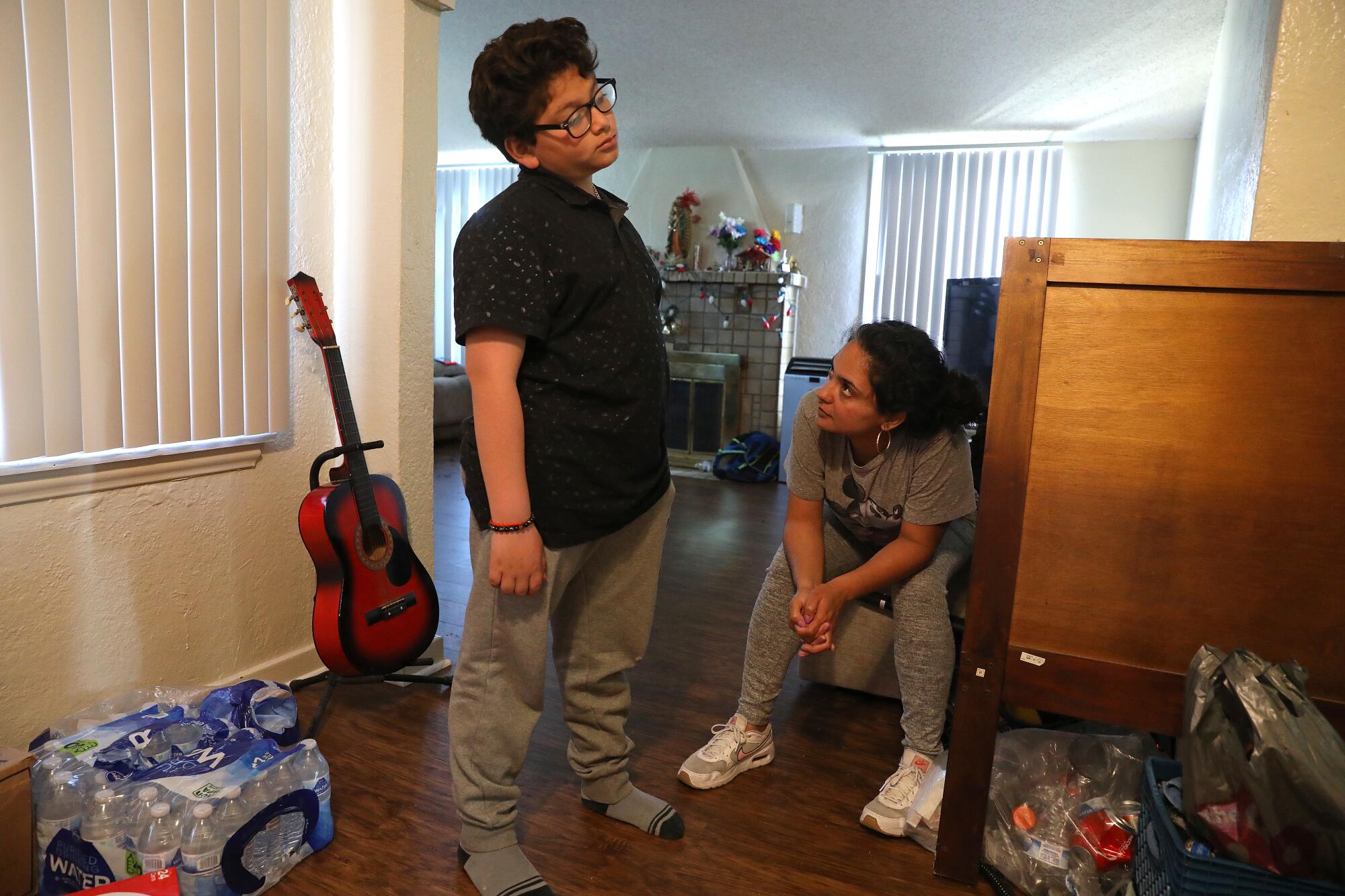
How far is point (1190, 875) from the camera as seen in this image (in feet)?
3.47

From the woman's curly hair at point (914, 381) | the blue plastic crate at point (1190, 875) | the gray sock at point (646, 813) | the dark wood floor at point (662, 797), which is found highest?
the woman's curly hair at point (914, 381)

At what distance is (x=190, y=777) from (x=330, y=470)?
71 centimetres

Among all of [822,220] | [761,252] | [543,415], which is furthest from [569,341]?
[822,220]

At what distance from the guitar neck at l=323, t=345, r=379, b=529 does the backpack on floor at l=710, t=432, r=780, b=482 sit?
12.5ft

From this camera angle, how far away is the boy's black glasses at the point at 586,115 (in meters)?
1.17

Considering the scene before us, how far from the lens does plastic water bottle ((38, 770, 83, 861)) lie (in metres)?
1.24

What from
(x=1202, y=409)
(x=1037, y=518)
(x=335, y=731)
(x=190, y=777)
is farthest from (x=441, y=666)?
(x=1202, y=409)

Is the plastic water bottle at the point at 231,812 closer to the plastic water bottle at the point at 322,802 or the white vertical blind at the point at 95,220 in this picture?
the plastic water bottle at the point at 322,802

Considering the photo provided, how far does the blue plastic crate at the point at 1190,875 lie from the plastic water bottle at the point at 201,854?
4.46 feet

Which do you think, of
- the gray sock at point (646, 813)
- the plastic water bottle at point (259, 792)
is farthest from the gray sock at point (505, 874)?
Result: the plastic water bottle at point (259, 792)

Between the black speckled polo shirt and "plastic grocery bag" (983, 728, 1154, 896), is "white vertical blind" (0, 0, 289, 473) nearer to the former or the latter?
the black speckled polo shirt

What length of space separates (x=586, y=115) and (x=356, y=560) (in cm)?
104

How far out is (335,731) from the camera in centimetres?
178

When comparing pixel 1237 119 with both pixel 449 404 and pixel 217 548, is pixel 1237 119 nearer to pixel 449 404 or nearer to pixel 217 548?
pixel 217 548
